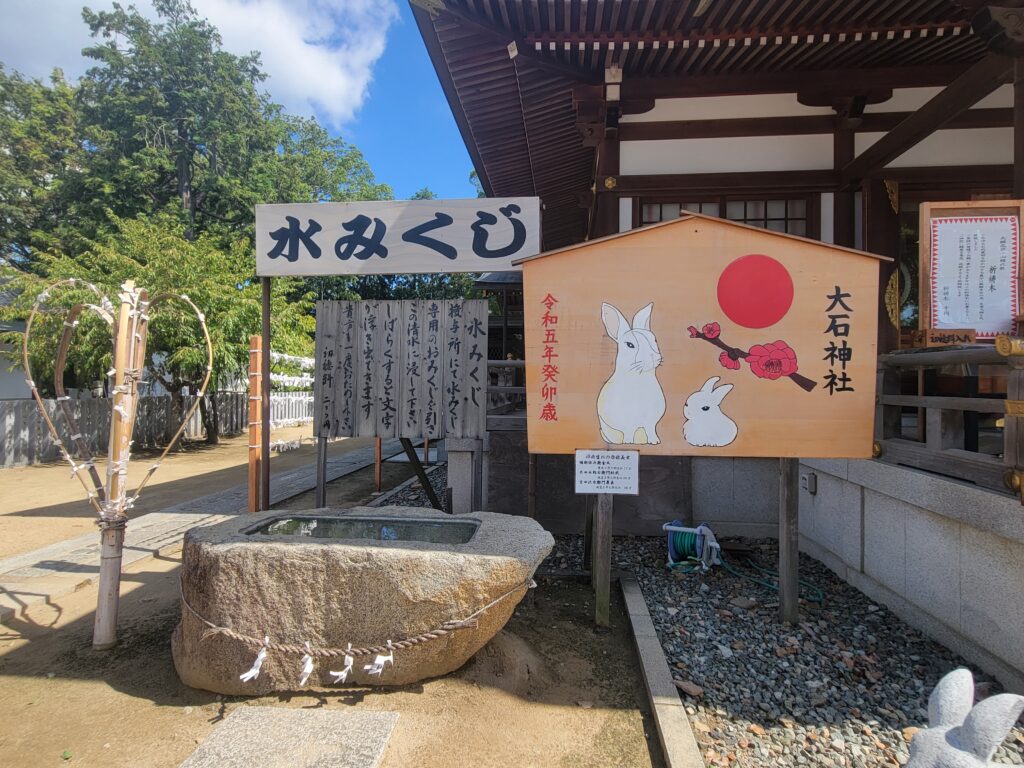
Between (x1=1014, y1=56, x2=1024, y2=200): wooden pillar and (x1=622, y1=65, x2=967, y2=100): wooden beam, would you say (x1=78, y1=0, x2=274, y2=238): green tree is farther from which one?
(x1=1014, y1=56, x2=1024, y2=200): wooden pillar

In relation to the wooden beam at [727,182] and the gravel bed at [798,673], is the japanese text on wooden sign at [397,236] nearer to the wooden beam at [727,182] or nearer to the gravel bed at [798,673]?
the wooden beam at [727,182]

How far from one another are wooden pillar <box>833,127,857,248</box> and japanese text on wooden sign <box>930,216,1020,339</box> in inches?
132

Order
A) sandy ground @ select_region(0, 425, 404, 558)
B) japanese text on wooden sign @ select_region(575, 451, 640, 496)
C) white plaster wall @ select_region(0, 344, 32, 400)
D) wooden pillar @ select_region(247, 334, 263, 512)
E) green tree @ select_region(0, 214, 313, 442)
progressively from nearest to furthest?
japanese text on wooden sign @ select_region(575, 451, 640, 496), wooden pillar @ select_region(247, 334, 263, 512), sandy ground @ select_region(0, 425, 404, 558), green tree @ select_region(0, 214, 313, 442), white plaster wall @ select_region(0, 344, 32, 400)

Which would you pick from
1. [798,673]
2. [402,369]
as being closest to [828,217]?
[798,673]

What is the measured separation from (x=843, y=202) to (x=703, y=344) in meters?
3.72

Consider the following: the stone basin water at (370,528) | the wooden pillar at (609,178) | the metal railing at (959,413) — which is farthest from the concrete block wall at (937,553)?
the wooden pillar at (609,178)

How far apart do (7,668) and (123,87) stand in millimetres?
25910

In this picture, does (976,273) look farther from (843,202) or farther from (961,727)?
(843,202)

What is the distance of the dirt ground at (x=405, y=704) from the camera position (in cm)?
273

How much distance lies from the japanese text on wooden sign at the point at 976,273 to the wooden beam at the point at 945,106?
1.88 metres

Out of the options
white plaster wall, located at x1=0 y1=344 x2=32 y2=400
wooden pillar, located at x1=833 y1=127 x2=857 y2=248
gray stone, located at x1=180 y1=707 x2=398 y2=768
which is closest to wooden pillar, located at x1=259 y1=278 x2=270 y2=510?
gray stone, located at x1=180 y1=707 x2=398 y2=768

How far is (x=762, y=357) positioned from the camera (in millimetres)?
3867

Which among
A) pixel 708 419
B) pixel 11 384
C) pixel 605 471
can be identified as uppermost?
pixel 11 384

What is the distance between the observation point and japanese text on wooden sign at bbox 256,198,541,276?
509cm
